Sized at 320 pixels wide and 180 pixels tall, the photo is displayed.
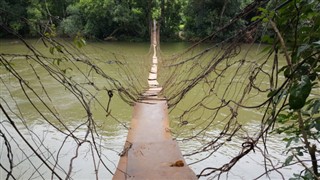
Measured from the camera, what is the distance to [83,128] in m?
3.31

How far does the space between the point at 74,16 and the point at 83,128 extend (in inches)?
445

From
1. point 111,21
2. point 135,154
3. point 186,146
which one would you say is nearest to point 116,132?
point 186,146

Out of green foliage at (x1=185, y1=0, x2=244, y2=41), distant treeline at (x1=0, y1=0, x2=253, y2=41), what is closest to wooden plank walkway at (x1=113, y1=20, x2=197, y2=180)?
green foliage at (x1=185, y1=0, x2=244, y2=41)

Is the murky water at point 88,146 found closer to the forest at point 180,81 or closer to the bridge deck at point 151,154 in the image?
the forest at point 180,81

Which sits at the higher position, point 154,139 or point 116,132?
point 154,139

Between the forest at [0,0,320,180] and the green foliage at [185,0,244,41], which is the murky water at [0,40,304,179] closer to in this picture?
the forest at [0,0,320,180]

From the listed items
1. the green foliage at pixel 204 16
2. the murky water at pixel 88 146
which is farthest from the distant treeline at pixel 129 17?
the murky water at pixel 88 146

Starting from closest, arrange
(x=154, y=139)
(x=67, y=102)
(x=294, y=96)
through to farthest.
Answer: (x=294, y=96) → (x=154, y=139) → (x=67, y=102)

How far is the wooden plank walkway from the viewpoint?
1.09 meters

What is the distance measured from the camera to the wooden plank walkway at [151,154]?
3.58 feet

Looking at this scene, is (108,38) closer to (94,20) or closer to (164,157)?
(94,20)

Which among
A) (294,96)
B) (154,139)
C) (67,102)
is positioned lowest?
(67,102)

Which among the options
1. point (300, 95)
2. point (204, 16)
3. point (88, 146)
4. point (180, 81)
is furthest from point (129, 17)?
point (300, 95)

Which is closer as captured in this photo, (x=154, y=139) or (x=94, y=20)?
(x=154, y=139)
